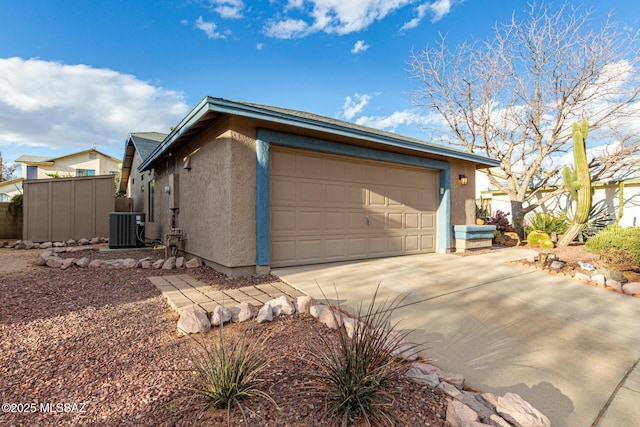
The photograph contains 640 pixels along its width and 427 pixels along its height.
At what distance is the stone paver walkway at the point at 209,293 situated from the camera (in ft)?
11.4

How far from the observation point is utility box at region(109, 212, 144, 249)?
332 inches

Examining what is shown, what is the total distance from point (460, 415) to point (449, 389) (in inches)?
Result: 10.9

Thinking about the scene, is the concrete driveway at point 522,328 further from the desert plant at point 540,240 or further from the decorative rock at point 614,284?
the desert plant at point 540,240

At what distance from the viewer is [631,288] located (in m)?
4.28

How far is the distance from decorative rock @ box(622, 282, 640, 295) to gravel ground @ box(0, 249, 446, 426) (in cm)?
432

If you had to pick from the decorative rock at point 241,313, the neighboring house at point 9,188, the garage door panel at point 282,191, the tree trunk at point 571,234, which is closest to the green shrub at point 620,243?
the tree trunk at point 571,234

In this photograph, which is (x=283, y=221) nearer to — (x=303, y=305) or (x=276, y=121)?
(x=276, y=121)

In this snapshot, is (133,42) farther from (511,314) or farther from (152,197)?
(511,314)

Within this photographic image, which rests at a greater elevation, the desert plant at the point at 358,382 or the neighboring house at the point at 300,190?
the neighboring house at the point at 300,190

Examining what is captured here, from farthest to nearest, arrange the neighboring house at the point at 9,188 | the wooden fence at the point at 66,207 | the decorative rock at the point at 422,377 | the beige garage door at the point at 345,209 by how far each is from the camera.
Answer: the neighboring house at the point at 9,188 → the wooden fence at the point at 66,207 → the beige garage door at the point at 345,209 → the decorative rock at the point at 422,377

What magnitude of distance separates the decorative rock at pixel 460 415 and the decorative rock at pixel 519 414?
178 mm

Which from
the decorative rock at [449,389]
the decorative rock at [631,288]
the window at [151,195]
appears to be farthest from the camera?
the window at [151,195]

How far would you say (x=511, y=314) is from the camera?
11.2 feet

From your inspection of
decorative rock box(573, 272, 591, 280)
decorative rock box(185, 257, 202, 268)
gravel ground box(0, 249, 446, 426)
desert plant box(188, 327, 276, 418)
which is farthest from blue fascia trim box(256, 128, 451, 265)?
decorative rock box(573, 272, 591, 280)
